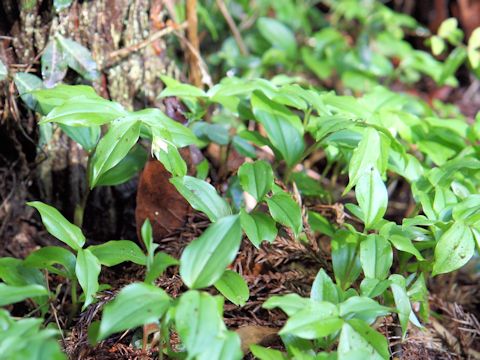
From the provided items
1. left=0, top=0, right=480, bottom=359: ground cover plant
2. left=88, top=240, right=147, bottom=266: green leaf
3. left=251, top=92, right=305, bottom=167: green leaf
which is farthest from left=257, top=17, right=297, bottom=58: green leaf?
left=88, top=240, right=147, bottom=266: green leaf

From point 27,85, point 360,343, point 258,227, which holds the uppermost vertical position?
point 27,85

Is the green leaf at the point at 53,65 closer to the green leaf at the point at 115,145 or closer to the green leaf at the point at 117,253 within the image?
the green leaf at the point at 115,145

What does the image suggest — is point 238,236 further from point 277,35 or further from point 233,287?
point 277,35

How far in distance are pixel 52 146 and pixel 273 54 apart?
109 centimetres

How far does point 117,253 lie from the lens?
113 centimetres

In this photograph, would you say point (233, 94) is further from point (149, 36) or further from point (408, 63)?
point (408, 63)

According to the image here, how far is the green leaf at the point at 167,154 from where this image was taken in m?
1.17

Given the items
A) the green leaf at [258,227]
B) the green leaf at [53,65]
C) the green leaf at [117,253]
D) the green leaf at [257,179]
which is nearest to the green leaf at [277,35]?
the green leaf at [53,65]

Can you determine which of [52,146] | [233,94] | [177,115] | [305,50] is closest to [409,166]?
[233,94]

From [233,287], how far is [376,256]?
1.00ft

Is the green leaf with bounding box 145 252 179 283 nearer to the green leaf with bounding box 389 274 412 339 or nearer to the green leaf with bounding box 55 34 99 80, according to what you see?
the green leaf with bounding box 389 274 412 339

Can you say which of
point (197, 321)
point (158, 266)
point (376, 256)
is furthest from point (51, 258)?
point (376, 256)

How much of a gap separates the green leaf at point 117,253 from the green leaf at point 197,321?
0.26 m

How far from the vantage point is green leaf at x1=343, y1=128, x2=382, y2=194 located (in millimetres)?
1178
